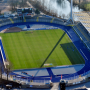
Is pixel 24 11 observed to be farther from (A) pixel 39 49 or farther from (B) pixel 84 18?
(A) pixel 39 49

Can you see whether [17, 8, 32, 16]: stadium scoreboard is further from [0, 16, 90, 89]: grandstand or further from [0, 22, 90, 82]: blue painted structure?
[0, 22, 90, 82]: blue painted structure

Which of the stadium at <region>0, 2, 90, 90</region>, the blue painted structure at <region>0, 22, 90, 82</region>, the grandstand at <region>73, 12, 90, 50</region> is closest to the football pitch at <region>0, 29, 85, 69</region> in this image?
the stadium at <region>0, 2, 90, 90</region>

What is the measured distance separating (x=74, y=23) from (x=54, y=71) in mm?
41662

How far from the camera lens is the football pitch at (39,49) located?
79.9 m

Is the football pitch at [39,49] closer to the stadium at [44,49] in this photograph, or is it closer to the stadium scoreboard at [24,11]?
the stadium at [44,49]

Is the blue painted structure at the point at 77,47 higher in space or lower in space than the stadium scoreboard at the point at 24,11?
lower

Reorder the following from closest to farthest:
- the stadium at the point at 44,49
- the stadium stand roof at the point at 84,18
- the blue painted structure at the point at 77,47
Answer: the blue painted structure at the point at 77,47 → the stadium at the point at 44,49 → the stadium stand roof at the point at 84,18

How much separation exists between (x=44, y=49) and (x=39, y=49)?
199cm

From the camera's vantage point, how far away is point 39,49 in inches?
3452

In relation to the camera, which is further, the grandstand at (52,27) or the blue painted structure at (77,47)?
the grandstand at (52,27)

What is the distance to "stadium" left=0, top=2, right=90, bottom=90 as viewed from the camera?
73.6 metres

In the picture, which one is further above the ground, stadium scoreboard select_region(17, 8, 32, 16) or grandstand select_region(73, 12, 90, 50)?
stadium scoreboard select_region(17, 8, 32, 16)

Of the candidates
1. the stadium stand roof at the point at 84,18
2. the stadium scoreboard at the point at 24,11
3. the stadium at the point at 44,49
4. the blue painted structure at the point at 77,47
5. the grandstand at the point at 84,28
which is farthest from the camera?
the stadium scoreboard at the point at 24,11

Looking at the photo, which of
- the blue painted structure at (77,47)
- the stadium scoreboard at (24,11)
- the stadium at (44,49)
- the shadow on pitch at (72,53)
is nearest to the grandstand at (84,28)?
the stadium at (44,49)
